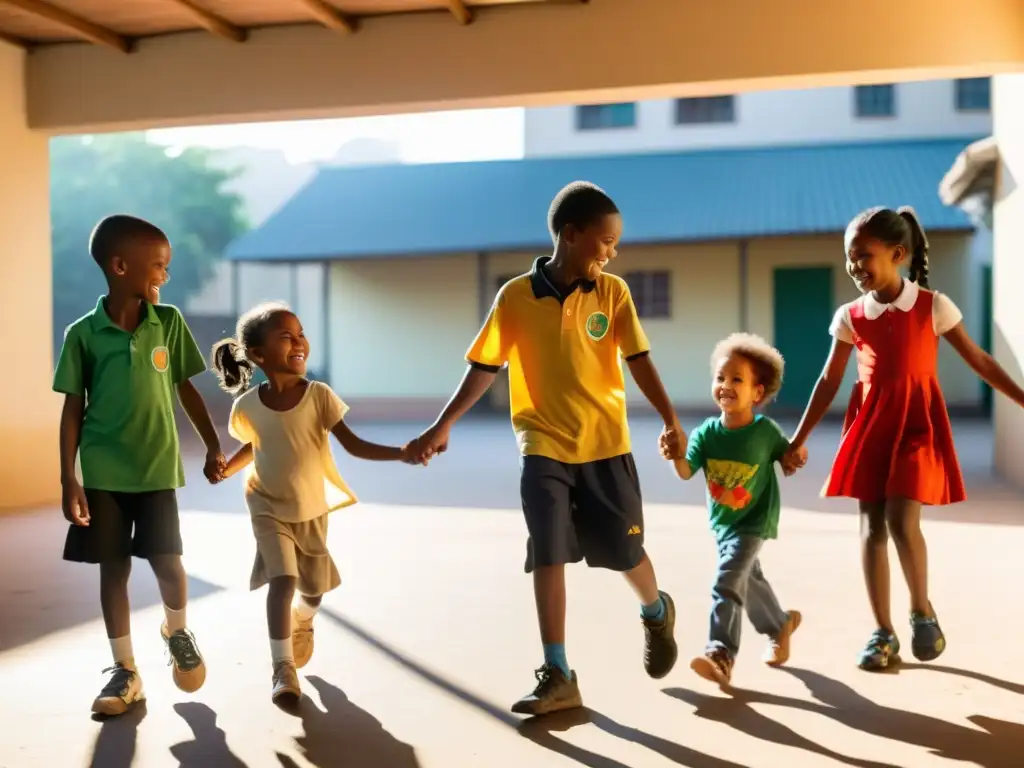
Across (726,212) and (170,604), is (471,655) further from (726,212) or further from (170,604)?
(726,212)

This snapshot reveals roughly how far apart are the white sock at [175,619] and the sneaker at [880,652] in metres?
2.18

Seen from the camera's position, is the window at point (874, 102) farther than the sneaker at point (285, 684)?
Yes

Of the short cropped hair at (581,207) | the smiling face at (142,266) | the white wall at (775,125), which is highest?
the white wall at (775,125)

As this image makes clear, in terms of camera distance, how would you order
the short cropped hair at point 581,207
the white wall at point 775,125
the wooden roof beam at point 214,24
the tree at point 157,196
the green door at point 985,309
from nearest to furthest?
1. the short cropped hair at point 581,207
2. the wooden roof beam at point 214,24
3. the green door at point 985,309
4. the white wall at point 775,125
5. the tree at point 157,196

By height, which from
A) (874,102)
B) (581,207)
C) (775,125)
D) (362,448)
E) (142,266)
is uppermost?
(874,102)

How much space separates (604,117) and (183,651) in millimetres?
19826

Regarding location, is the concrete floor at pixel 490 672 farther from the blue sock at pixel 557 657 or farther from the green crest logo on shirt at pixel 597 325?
the green crest logo on shirt at pixel 597 325

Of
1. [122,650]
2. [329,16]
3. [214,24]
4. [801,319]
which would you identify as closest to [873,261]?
A: [122,650]

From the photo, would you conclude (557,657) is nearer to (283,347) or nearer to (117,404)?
(283,347)

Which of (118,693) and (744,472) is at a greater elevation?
(744,472)

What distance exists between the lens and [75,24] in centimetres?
721

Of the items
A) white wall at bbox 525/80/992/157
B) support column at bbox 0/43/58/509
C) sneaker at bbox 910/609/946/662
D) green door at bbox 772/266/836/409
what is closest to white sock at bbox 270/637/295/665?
sneaker at bbox 910/609/946/662

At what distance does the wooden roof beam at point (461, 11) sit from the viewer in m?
6.74

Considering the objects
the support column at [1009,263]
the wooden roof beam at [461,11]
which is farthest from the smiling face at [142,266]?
Answer: the support column at [1009,263]
